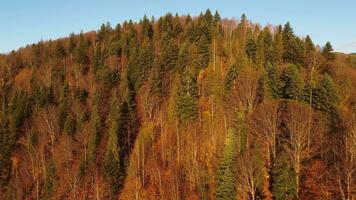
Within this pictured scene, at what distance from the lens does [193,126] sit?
69500mm

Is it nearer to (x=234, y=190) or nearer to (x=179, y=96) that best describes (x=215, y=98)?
(x=179, y=96)

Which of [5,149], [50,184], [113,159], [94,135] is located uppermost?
[94,135]

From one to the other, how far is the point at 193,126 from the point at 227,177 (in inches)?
842

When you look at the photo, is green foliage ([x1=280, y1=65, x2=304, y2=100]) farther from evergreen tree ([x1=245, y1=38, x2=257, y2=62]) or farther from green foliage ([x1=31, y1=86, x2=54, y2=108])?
green foliage ([x1=31, y1=86, x2=54, y2=108])

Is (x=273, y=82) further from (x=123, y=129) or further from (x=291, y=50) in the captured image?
(x=123, y=129)

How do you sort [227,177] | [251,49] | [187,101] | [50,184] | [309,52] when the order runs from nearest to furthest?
[227,177]
[50,184]
[187,101]
[309,52]
[251,49]

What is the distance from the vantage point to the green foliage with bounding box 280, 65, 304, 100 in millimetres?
63219

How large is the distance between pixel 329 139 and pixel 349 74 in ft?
102

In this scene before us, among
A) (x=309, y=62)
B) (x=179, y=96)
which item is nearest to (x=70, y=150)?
(x=179, y=96)

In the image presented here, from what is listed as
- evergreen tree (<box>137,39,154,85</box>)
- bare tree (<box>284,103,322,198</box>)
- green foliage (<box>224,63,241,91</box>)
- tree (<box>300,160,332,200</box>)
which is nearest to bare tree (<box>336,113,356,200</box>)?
tree (<box>300,160,332,200</box>)

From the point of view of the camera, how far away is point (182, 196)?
5747 centimetres

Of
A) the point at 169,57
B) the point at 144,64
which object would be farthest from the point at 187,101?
the point at 144,64

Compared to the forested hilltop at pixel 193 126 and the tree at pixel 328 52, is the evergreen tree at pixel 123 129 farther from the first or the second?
the tree at pixel 328 52

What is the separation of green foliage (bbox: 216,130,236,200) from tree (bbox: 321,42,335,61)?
43.4 meters
